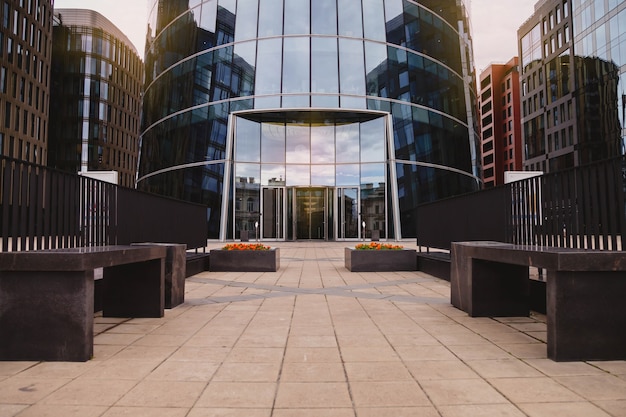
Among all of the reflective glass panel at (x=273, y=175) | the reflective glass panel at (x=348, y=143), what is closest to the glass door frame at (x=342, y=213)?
the reflective glass panel at (x=348, y=143)

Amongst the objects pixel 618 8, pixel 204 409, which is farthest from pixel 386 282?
pixel 618 8

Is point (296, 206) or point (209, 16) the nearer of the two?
point (296, 206)

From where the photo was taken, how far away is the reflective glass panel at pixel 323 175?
29844 mm

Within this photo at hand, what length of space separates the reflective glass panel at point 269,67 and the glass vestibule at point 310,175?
158 cm

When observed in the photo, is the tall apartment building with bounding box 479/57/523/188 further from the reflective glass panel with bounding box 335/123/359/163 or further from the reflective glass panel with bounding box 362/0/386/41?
the reflective glass panel with bounding box 335/123/359/163

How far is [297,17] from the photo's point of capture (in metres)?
28.8

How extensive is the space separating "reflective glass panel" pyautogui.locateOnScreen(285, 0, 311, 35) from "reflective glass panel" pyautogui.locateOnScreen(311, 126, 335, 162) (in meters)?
6.07

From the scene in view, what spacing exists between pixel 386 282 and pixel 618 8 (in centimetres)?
5159

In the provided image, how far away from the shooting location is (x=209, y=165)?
28156mm

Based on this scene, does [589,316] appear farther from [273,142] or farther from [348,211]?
[273,142]

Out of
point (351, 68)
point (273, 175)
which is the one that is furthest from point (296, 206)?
point (351, 68)

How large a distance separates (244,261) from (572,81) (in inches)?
2398

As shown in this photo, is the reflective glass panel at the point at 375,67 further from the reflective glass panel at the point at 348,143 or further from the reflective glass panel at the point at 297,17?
the reflective glass panel at the point at 297,17

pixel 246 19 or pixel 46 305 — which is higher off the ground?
pixel 246 19
